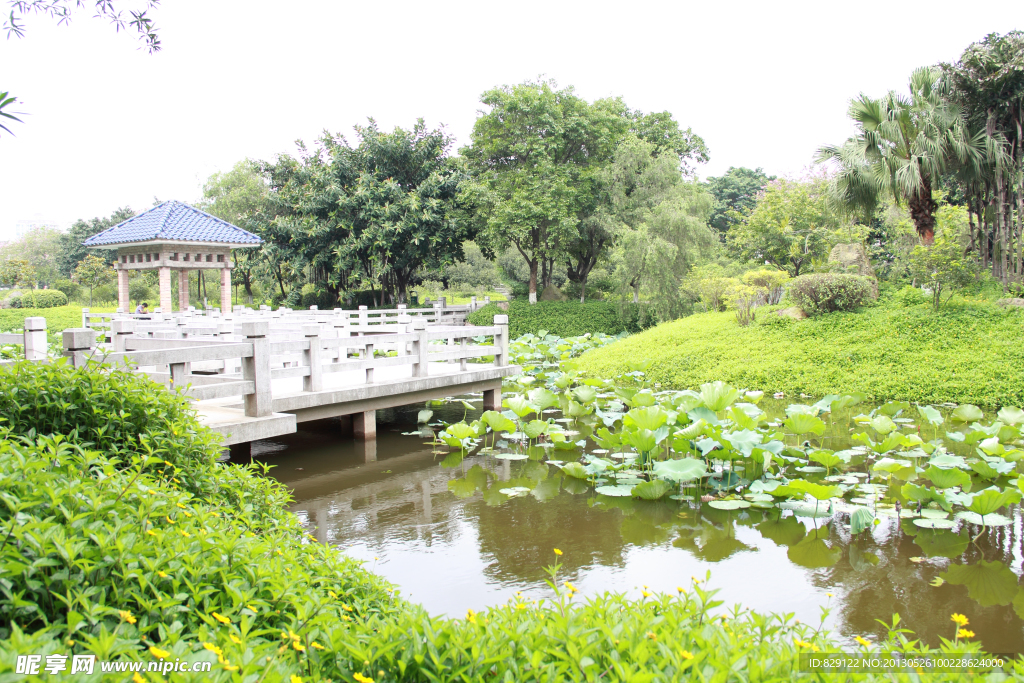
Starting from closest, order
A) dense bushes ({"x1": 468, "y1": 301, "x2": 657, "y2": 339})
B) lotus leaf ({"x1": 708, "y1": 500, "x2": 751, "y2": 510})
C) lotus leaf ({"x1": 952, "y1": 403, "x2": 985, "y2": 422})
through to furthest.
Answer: lotus leaf ({"x1": 708, "y1": 500, "x2": 751, "y2": 510}) → lotus leaf ({"x1": 952, "y1": 403, "x2": 985, "y2": 422}) → dense bushes ({"x1": 468, "y1": 301, "x2": 657, "y2": 339})

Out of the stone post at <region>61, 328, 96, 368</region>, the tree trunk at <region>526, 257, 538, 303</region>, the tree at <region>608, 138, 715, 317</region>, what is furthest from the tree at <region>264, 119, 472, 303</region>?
the stone post at <region>61, 328, 96, 368</region>

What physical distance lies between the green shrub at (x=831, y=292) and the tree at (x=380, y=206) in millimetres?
12168

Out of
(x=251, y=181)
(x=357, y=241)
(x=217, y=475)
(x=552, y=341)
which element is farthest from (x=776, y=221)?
(x=251, y=181)

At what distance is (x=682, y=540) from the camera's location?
520 centimetres

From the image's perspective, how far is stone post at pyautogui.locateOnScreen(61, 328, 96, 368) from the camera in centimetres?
519

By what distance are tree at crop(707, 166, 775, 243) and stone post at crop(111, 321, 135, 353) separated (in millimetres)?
32387

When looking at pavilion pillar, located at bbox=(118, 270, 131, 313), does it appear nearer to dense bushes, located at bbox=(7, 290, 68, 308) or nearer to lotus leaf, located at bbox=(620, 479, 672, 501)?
dense bushes, located at bbox=(7, 290, 68, 308)

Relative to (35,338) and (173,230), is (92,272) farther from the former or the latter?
(35,338)

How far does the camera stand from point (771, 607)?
4.06 meters

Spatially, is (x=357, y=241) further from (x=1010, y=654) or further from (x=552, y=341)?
(x=1010, y=654)

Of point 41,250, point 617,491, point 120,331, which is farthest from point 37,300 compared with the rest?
point 617,491

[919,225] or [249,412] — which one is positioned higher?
[919,225]

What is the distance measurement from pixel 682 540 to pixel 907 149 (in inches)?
498

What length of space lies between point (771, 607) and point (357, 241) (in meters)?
21.0
